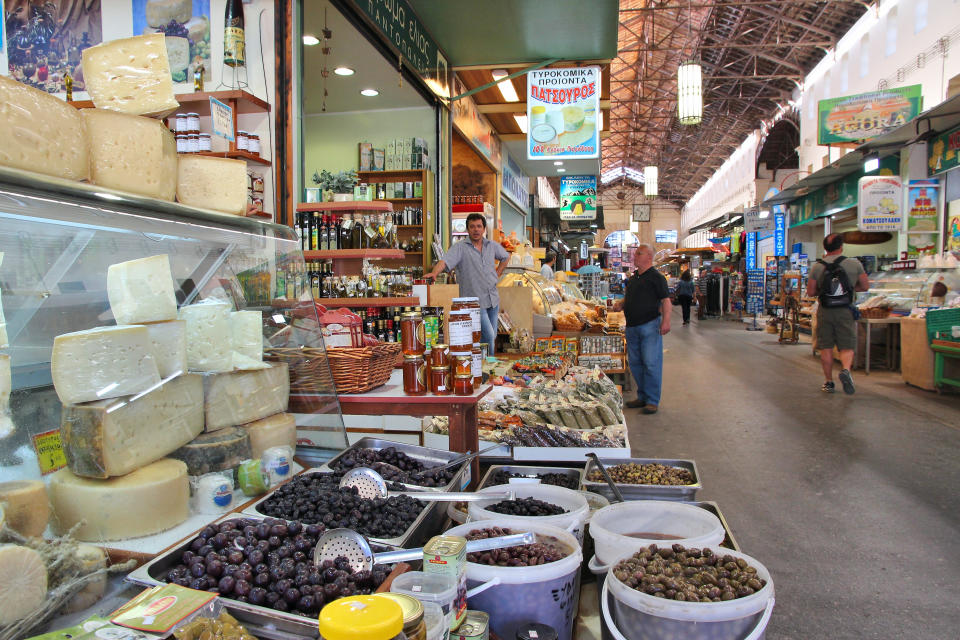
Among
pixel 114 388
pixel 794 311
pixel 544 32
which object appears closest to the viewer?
pixel 114 388

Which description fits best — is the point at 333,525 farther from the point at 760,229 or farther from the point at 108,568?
the point at 760,229

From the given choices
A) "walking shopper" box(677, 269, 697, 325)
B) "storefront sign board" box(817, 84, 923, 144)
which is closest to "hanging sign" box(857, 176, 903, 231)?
"storefront sign board" box(817, 84, 923, 144)

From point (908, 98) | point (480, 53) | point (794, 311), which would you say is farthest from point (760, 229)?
point (480, 53)

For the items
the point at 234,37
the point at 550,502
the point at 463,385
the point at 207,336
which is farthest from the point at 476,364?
the point at 234,37

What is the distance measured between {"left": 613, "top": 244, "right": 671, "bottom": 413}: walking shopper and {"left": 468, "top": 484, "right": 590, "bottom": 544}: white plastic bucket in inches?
168

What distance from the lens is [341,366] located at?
2553 millimetres

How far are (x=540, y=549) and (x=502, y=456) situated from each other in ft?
5.82

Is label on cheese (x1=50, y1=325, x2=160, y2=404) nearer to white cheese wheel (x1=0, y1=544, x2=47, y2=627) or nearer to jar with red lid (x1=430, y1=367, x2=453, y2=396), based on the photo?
white cheese wheel (x1=0, y1=544, x2=47, y2=627)

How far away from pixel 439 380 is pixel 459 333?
8.6 inches

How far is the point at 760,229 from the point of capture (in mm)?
19094

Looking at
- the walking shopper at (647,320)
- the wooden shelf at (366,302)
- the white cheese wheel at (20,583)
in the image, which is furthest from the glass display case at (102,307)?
the walking shopper at (647,320)

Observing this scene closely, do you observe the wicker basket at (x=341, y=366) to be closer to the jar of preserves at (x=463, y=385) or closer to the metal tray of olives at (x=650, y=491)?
the jar of preserves at (x=463, y=385)

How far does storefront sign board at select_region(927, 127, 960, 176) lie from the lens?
9828 millimetres

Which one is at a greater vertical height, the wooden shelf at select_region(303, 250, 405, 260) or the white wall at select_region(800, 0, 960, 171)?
the white wall at select_region(800, 0, 960, 171)
